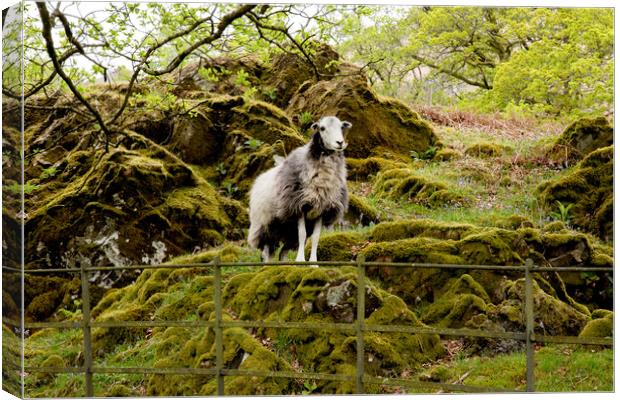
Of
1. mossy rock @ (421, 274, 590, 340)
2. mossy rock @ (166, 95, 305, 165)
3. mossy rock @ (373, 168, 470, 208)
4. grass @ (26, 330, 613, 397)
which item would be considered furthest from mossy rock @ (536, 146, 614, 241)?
mossy rock @ (166, 95, 305, 165)

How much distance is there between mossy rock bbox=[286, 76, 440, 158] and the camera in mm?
8539

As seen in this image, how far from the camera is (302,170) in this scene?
773cm

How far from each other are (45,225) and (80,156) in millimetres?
791

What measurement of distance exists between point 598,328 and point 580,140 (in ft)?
6.32

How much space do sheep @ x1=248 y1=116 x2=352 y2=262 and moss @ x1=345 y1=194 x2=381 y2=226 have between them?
6.7 inches

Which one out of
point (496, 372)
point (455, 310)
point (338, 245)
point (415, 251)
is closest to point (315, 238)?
point (338, 245)

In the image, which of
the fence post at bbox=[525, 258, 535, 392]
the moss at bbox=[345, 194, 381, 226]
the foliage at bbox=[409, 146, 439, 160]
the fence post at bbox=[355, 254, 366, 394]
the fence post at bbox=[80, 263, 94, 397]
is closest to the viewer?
the fence post at bbox=[525, 258, 535, 392]

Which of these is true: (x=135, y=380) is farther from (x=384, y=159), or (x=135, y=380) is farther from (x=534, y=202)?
(x=534, y=202)

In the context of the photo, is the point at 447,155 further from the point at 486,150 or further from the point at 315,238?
the point at 315,238

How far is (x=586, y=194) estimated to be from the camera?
7805mm

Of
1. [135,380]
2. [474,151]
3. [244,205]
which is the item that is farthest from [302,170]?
[135,380]

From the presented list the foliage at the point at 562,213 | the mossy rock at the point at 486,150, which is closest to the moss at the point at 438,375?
the foliage at the point at 562,213

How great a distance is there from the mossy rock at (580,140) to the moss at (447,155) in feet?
2.90

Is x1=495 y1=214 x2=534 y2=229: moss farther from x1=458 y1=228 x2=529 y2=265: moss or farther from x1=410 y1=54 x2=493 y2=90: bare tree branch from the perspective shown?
x1=410 y1=54 x2=493 y2=90: bare tree branch
